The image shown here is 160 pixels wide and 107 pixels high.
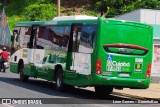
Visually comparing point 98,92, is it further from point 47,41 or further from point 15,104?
point 15,104

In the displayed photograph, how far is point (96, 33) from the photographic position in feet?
59.9

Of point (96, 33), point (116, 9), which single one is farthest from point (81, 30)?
point (116, 9)

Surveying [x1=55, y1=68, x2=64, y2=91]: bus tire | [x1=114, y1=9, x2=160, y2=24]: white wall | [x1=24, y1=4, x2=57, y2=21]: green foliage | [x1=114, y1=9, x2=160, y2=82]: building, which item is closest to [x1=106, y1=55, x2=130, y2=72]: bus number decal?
[x1=55, y1=68, x2=64, y2=91]: bus tire

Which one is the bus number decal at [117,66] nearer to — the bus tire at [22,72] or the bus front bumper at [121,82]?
the bus front bumper at [121,82]

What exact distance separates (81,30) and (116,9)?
115 ft

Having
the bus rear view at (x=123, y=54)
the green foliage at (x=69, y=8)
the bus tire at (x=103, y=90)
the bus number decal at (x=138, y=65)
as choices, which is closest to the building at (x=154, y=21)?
the bus tire at (x=103, y=90)

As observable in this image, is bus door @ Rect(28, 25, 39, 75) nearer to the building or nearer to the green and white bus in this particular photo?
the green and white bus

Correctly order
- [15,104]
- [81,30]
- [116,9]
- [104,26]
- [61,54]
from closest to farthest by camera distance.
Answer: [15,104], [104,26], [81,30], [61,54], [116,9]

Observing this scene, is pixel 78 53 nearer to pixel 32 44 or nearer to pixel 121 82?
pixel 121 82

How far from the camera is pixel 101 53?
18.1 meters

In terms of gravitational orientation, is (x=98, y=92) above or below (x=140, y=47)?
below

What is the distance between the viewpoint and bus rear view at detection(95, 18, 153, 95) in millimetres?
18188

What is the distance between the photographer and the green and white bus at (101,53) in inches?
717

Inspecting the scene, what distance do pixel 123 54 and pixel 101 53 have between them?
36.9 inches
